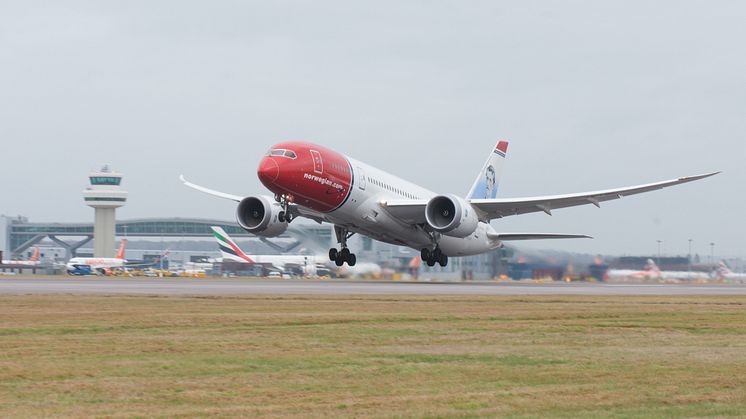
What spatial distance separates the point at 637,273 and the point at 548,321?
A: 41160mm

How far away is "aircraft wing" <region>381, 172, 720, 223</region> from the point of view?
49.6m

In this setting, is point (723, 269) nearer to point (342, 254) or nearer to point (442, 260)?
point (442, 260)

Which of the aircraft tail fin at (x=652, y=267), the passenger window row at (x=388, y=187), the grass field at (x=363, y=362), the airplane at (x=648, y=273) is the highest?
the passenger window row at (x=388, y=187)

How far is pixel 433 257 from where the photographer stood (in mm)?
54375

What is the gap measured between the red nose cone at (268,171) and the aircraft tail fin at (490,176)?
68.4ft

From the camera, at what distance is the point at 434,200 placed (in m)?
49.3

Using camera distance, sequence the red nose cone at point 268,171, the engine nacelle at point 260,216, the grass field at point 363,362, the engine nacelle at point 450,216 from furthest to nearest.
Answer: the engine nacelle at point 260,216 → the engine nacelle at point 450,216 → the red nose cone at point 268,171 → the grass field at point 363,362

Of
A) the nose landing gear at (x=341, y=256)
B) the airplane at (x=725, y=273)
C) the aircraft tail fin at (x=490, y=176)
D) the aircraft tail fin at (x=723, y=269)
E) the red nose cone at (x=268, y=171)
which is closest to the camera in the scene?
the red nose cone at (x=268, y=171)

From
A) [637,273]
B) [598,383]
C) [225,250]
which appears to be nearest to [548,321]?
[598,383]

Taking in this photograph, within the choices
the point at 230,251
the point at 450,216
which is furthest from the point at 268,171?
the point at 230,251

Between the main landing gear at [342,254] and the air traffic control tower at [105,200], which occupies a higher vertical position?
the air traffic control tower at [105,200]

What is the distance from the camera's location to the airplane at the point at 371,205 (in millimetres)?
44719

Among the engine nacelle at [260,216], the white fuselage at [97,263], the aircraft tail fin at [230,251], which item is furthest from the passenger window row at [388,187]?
the aircraft tail fin at [230,251]

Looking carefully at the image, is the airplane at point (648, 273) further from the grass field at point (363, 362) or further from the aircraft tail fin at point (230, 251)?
the aircraft tail fin at point (230, 251)
